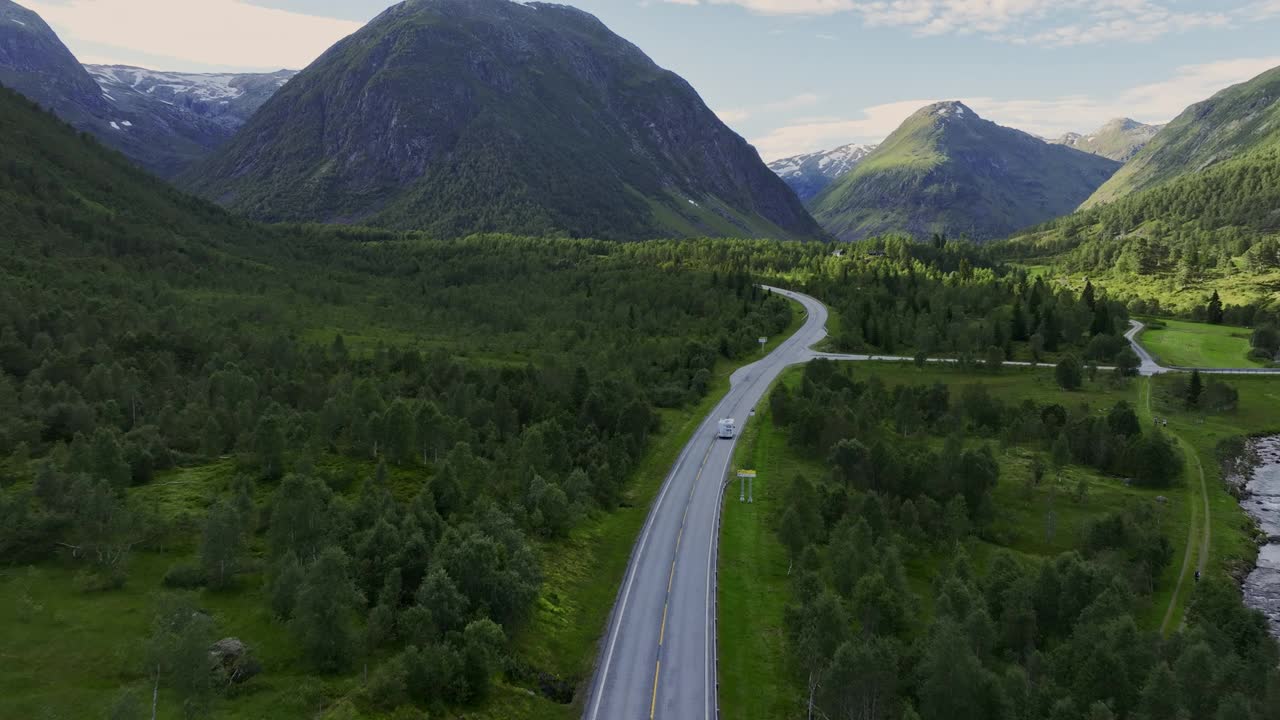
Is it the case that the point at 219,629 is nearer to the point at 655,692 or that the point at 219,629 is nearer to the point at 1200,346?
the point at 655,692

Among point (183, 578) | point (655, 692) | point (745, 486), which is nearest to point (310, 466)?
point (183, 578)

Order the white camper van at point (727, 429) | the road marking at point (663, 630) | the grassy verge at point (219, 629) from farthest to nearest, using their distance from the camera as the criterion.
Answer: the white camper van at point (727, 429) → the road marking at point (663, 630) → the grassy verge at point (219, 629)

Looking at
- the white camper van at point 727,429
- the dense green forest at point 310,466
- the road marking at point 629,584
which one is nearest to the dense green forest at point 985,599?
the white camper van at point 727,429

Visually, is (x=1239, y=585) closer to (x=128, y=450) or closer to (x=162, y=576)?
(x=162, y=576)

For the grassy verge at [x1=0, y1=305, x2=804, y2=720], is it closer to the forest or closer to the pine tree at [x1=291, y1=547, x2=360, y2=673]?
the forest

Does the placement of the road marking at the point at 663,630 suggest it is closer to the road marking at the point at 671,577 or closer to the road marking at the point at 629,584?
the road marking at the point at 671,577
